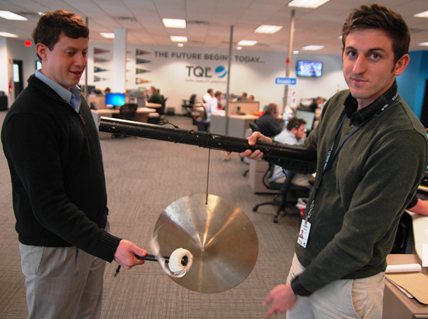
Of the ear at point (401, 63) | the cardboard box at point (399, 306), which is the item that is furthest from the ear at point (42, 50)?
the cardboard box at point (399, 306)

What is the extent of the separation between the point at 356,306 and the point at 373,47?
719 mm

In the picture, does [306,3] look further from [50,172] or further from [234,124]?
[50,172]

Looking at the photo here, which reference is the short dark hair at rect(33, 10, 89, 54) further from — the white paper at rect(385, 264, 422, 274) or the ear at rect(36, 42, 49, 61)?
the white paper at rect(385, 264, 422, 274)

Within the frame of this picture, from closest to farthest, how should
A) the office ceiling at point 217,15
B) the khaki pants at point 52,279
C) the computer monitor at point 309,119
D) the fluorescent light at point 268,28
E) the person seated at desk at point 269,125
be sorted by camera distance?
the khaki pants at point 52,279 → the person seated at desk at point 269,125 → the computer monitor at point 309,119 → the office ceiling at point 217,15 → the fluorescent light at point 268,28

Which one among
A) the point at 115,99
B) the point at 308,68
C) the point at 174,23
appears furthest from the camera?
the point at 308,68

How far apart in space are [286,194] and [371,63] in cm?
325

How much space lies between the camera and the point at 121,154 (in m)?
7.10

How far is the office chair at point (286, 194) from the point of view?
398 cm

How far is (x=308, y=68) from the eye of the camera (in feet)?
52.5

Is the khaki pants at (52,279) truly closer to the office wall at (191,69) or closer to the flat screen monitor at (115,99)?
the flat screen monitor at (115,99)

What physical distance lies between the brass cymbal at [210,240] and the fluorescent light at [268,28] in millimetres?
8488

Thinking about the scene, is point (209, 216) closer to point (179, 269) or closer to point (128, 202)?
point (179, 269)

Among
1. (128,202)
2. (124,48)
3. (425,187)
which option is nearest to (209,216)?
(425,187)

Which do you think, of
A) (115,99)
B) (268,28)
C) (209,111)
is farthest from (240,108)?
(115,99)
